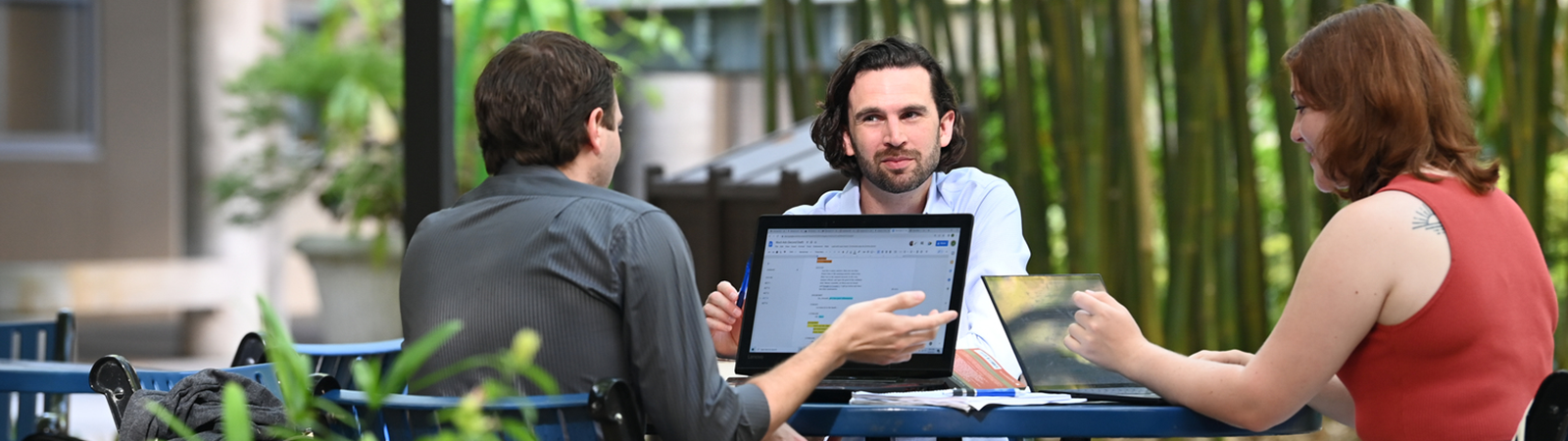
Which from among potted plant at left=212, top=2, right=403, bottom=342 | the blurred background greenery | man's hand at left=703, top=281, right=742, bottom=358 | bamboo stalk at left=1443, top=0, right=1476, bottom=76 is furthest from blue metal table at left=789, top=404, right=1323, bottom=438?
potted plant at left=212, top=2, right=403, bottom=342

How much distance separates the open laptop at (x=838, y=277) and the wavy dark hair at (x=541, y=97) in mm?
276

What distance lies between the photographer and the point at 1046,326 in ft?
5.50

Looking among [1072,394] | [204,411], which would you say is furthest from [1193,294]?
[204,411]

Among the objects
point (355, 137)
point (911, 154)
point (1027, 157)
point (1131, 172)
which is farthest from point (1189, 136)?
point (355, 137)

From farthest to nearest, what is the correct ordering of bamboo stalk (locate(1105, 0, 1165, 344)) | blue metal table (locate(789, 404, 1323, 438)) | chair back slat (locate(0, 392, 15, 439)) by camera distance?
1. bamboo stalk (locate(1105, 0, 1165, 344))
2. chair back slat (locate(0, 392, 15, 439))
3. blue metal table (locate(789, 404, 1323, 438))

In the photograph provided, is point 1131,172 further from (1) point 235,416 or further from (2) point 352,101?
(2) point 352,101

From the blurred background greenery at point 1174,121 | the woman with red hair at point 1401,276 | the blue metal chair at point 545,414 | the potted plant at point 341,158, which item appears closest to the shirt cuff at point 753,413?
the blue metal chair at point 545,414

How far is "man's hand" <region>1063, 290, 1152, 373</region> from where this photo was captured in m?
1.57

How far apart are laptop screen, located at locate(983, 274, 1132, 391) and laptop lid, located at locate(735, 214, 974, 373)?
0.24 ft

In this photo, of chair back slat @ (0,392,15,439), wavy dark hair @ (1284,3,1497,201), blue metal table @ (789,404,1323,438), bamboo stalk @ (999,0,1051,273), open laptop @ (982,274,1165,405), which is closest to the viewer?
wavy dark hair @ (1284,3,1497,201)

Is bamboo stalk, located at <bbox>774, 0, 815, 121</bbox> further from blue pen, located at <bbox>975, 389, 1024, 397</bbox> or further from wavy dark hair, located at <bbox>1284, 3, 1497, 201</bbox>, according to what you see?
wavy dark hair, located at <bbox>1284, 3, 1497, 201</bbox>

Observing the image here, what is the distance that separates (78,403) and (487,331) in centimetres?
448

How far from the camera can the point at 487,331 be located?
1.44 meters

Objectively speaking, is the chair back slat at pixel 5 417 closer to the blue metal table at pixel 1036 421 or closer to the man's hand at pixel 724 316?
the man's hand at pixel 724 316
